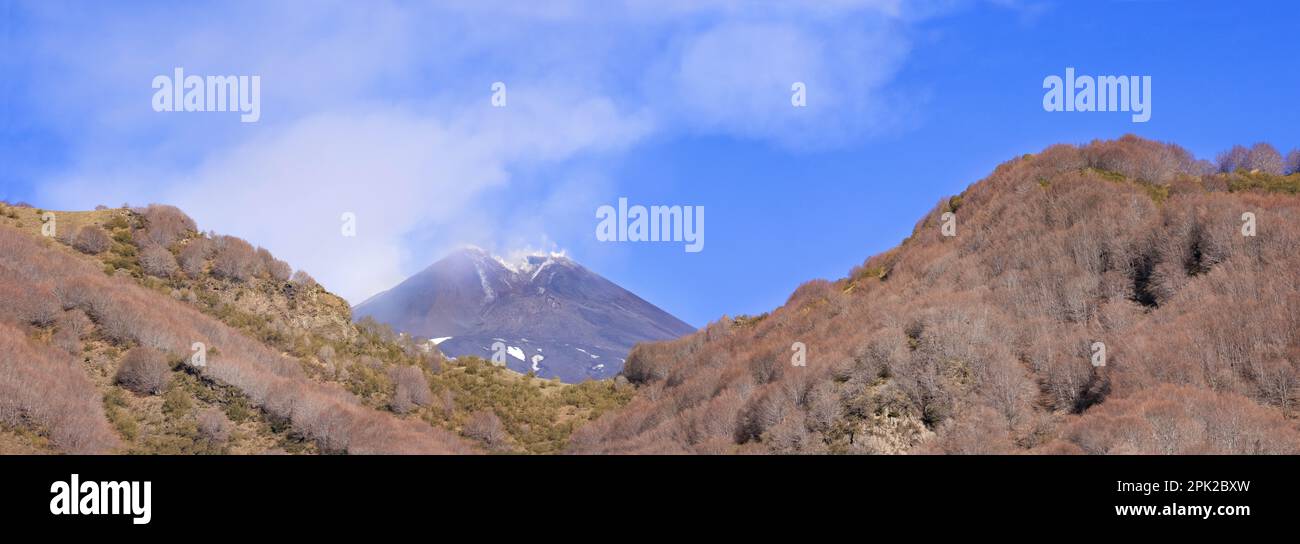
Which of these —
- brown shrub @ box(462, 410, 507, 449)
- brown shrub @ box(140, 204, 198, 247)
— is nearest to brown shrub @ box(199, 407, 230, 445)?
brown shrub @ box(462, 410, 507, 449)

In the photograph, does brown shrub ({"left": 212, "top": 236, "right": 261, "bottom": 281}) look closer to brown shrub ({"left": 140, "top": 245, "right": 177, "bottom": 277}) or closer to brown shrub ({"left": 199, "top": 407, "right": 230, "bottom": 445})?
brown shrub ({"left": 140, "top": 245, "right": 177, "bottom": 277})

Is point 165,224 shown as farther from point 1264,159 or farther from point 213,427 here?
point 1264,159

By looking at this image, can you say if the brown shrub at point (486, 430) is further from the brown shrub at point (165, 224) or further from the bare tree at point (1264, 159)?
the bare tree at point (1264, 159)

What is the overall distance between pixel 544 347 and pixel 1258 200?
245 feet

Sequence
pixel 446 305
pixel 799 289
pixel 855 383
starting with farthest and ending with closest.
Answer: pixel 446 305 → pixel 799 289 → pixel 855 383

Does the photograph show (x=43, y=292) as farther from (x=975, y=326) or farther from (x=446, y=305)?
(x=446, y=305)

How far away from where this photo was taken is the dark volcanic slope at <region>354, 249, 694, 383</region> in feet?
324

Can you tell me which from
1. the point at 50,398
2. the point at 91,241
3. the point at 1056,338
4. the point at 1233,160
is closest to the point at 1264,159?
the point at 1233,160

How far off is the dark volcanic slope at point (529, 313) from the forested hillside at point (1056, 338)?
54.4m

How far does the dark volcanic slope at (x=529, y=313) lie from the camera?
9881 cm

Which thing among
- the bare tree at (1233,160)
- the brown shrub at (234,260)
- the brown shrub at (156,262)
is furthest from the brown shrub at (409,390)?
the bare tree at (1233,160)
